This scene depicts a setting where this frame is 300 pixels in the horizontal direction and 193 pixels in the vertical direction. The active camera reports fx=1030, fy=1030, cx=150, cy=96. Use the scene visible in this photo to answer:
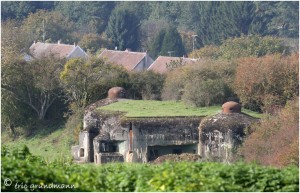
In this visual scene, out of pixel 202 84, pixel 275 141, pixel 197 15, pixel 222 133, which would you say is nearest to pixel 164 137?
pixel 222 133

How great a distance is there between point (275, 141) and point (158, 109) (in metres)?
10.1

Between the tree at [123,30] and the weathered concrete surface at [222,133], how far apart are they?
43.1 metres

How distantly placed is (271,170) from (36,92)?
28899 millimetres

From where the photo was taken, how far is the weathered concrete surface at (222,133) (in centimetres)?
3297

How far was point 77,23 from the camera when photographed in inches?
3327

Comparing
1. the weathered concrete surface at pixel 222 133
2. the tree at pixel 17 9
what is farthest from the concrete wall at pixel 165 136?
the tree at pixel 17 9

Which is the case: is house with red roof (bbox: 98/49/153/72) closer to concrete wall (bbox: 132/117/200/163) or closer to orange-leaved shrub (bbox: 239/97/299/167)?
concrete wall (bbox: 132/117/200/163)

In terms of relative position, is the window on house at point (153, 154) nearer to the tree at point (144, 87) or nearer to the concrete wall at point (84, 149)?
the concrete wall at point (84, 149)

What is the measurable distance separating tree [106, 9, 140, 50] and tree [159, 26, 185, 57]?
12.5 ft

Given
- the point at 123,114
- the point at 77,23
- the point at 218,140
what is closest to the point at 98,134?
the point at 123,114

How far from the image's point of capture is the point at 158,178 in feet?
47.8

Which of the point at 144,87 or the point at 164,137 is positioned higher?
the point at 144,87

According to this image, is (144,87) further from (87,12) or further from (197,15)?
(87,12)

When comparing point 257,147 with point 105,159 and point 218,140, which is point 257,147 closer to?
point 218,140
